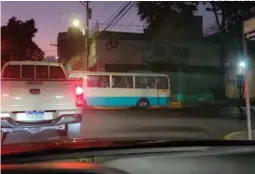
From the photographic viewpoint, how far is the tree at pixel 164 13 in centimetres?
3484

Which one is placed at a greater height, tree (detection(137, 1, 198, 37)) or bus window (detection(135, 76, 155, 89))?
tree (detection(137, 1, 198, 37))

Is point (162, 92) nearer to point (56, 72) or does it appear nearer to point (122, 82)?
point (122, 82)

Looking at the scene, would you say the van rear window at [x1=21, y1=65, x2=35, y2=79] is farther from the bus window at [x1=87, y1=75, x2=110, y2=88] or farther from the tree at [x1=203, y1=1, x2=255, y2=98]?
the tree at [x1=203, y1=1, x2=255, y2=98]

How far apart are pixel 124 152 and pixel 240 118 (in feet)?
47.1

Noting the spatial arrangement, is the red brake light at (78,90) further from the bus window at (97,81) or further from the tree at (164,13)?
the tree at (164,13)

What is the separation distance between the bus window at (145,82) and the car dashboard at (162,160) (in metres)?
22.2

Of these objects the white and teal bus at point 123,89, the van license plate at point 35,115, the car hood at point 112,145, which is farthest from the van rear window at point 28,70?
the white and teal bus at point 123,89

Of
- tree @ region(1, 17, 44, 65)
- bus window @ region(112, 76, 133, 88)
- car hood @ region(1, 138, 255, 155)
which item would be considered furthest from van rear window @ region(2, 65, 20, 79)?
tree @ region(1, 17, 44, 65)

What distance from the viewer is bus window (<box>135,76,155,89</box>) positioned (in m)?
24.8

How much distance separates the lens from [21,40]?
132ft

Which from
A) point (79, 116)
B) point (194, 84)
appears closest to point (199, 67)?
point (194, 84)

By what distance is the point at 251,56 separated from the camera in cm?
3300

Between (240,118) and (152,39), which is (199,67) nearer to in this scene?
(152,39)

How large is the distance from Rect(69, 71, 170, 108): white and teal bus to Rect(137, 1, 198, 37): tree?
34.3 feet
